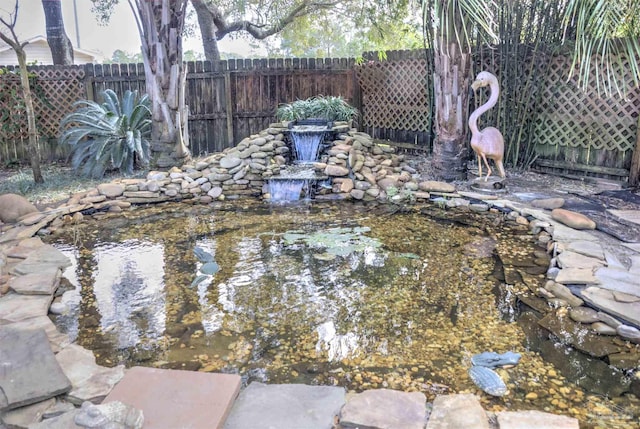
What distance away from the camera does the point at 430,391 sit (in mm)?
2070

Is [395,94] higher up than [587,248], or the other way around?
[395,94]

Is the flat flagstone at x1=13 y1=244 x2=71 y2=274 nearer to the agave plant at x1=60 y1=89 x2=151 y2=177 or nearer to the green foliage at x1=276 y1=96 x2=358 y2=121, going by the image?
the agave plant at x1=60 y1=89 x2=151 y2=177

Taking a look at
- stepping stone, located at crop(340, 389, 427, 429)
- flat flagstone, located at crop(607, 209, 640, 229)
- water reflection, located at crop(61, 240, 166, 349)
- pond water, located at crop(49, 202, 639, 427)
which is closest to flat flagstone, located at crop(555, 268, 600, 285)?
pond water, located at crop(49, 202, 639, 427)

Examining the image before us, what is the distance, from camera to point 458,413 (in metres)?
1.76

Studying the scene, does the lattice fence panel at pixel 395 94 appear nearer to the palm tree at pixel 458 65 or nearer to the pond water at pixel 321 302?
the palm tree at pixel 458 65

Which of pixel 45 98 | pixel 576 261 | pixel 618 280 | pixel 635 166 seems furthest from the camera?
pixel 45 98

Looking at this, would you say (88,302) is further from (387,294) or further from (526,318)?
(526,318)

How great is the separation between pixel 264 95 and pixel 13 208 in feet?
14.2

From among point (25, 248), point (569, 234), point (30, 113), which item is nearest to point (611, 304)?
point (569, 234)

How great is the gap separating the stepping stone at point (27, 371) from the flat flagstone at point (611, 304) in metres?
2.60

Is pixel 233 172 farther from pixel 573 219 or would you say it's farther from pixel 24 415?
pixel 24 415

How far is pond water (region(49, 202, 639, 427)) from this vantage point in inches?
86.4

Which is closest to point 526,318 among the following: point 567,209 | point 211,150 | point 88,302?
point 567,209

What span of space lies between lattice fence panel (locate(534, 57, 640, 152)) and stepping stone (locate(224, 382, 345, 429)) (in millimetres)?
4942
